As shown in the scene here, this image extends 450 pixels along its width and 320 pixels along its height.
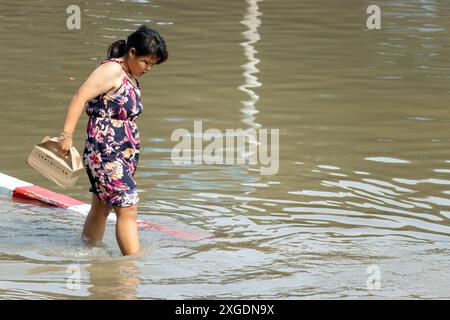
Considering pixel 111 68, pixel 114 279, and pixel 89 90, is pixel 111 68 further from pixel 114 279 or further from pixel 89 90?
pixel 114 279

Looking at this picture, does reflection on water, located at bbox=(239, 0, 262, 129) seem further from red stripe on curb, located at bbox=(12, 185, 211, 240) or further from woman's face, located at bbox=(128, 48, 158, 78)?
woman's face, located at bbox=(128, 48, 158, 78)

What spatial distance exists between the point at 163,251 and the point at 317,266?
105cm

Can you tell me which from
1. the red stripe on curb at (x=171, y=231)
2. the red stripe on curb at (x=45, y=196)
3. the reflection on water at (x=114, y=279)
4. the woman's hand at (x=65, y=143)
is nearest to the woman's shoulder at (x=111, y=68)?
the woman's hand at (x=65, y=143)

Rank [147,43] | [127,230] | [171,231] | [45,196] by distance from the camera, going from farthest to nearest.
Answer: [45,196]
[171,231]
[127,230]
[147,43]

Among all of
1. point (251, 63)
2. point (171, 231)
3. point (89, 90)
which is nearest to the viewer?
point (89, 90)

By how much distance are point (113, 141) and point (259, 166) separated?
311 centimetres

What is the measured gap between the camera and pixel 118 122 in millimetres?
7324

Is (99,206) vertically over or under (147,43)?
under

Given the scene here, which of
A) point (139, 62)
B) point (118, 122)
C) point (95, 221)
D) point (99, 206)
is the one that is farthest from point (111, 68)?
point (95, 221)

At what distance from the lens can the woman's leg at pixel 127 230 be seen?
7.43 metres

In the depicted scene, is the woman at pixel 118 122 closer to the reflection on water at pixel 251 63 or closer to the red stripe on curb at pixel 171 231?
the red stripe on curb at pixel 171 231

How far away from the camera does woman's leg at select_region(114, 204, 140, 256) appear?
292 inches

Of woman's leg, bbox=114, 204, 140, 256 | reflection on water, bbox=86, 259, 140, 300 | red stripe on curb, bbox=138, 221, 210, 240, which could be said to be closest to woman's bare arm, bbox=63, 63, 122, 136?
woman's leg, bbox=114, 204, 140, 256

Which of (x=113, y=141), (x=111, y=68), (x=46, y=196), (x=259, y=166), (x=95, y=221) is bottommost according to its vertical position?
(x=259, y=166)
